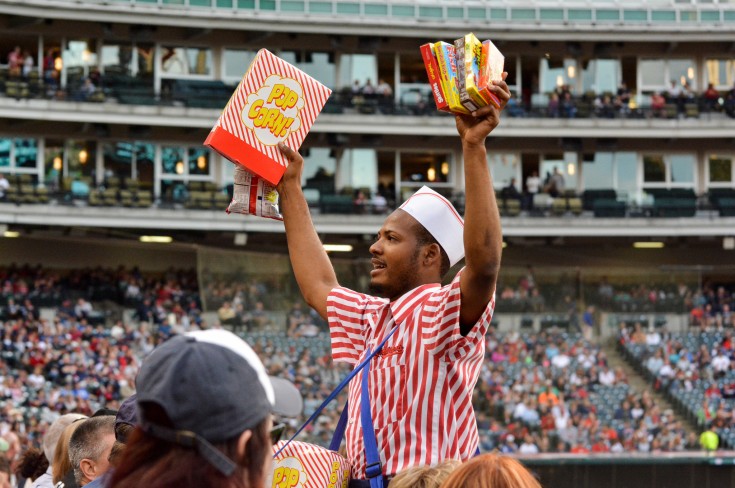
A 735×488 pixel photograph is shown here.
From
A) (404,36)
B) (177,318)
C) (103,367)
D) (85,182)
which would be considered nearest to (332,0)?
(404,36)

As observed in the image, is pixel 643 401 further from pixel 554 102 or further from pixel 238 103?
pixel 238 103

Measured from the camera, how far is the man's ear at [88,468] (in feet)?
19.2

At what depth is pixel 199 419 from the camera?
239 centimetres

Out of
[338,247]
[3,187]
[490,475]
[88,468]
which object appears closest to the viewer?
[490,475]

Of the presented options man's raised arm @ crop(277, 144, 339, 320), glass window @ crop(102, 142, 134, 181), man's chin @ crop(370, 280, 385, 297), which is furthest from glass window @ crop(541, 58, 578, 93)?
man's chin @ crop(370, 280, 385, 297)

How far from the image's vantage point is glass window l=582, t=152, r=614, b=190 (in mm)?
38219

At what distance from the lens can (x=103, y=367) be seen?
2612 cm

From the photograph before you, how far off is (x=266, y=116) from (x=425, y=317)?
3.39 ft

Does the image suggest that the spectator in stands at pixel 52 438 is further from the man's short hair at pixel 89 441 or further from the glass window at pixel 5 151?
the glass window at pixel 5 151

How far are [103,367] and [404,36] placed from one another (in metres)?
16.0

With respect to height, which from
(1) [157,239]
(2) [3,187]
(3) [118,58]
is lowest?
(1) [157,239]

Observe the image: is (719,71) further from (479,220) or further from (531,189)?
(479,220)

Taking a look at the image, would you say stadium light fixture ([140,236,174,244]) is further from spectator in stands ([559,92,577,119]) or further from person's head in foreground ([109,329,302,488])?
person's head in foreground ([109,329,302,488])

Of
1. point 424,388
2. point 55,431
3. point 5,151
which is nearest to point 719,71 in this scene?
point 5,151
